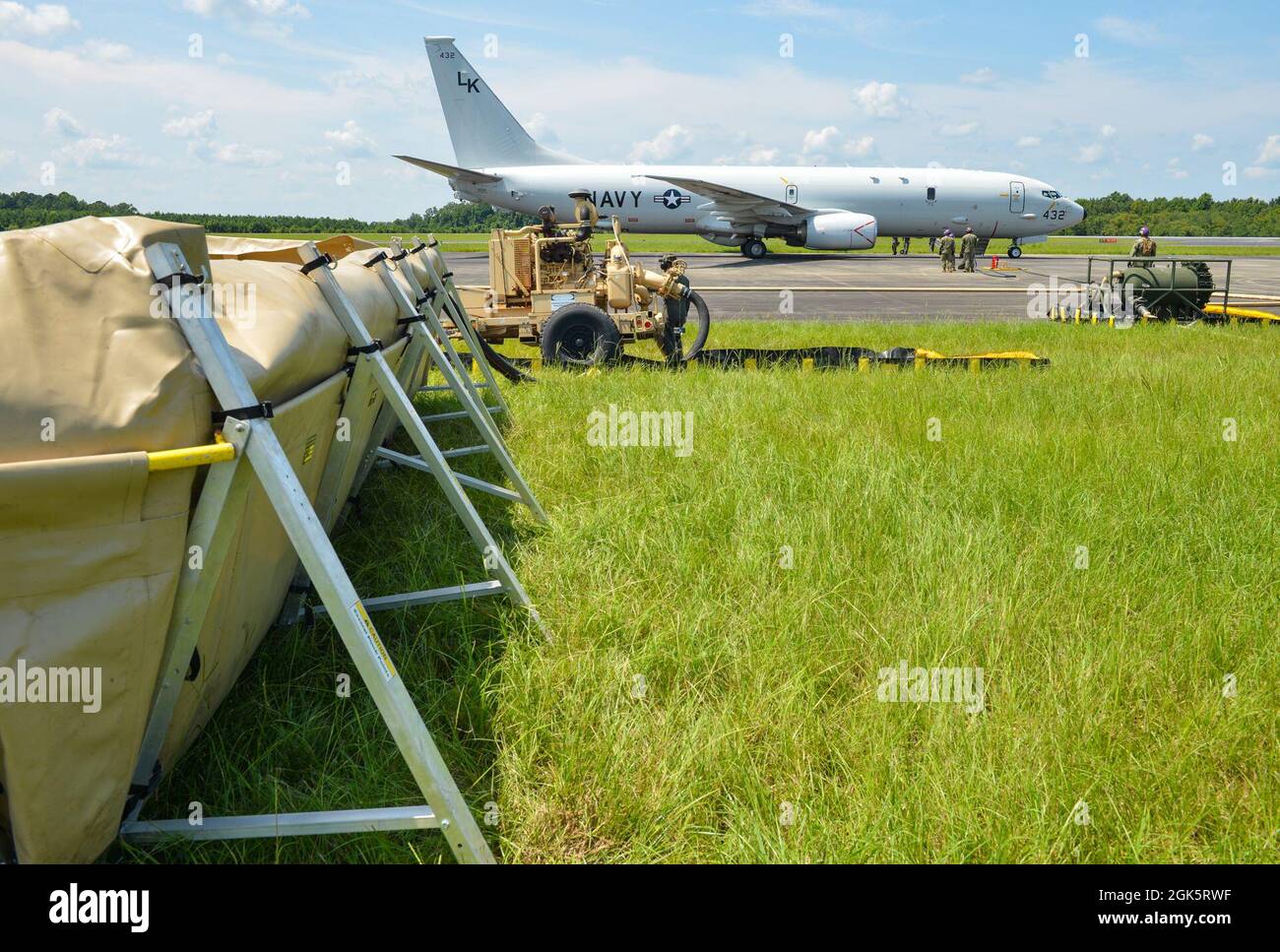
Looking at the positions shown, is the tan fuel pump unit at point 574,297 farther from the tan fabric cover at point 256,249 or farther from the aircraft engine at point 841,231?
the aircraft engine at point 841,231

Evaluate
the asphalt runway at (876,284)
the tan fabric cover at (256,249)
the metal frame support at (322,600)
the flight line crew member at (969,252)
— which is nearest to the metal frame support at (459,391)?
the tan fabric cover at (256,249)

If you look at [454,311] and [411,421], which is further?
[454,311]

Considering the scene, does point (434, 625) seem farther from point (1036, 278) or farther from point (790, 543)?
point (1036, 278)

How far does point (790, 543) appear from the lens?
4.71 meters

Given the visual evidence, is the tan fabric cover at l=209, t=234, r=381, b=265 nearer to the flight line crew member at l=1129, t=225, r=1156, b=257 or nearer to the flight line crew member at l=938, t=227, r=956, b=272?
the flight line crew member at l=1129, t=225, r=1156, b=257

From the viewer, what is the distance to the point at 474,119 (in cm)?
3734

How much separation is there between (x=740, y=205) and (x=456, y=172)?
1144cm

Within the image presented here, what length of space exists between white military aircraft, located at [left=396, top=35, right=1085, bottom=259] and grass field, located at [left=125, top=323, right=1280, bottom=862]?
105 feet

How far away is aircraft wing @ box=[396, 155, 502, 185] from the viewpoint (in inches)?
1430

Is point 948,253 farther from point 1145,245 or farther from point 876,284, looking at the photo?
point 1145,245

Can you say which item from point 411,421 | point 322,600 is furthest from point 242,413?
point 411,421

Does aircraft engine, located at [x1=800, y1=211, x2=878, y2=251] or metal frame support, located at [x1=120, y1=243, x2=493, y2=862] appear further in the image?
aircraft engine, located at [x1=800, y1=211, x2=878, y2=251]

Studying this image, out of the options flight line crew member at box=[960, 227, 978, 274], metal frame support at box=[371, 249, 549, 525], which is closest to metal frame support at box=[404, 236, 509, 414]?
metal frame support at box=[371, 249, 549, 525]
